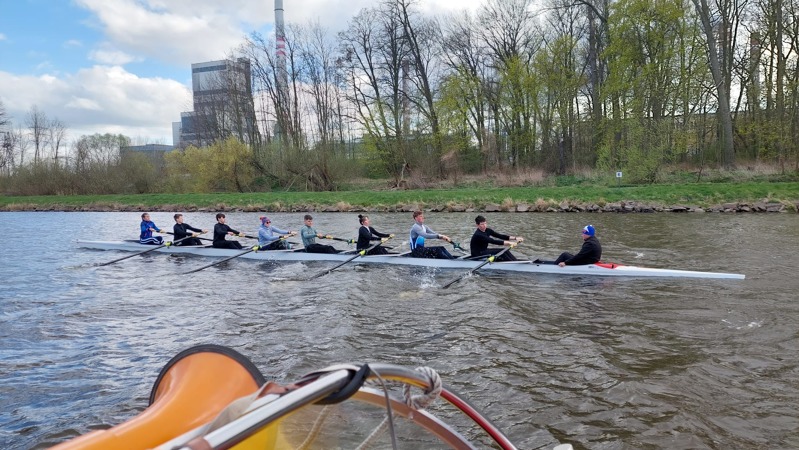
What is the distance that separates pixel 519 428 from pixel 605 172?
80.0 feet

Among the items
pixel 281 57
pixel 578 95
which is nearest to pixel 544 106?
pixel 578 95

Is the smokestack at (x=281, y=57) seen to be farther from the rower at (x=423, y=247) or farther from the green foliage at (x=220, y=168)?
the rower at (x=423, y=247)

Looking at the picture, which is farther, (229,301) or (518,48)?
(518,48)

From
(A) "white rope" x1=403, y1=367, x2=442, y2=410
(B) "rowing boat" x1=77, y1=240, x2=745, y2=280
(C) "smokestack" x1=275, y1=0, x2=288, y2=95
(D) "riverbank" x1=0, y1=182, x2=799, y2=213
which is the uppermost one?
(C) "smokestack" x1=275, y1=0, x2=288, y2=95

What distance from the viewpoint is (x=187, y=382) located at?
211cm

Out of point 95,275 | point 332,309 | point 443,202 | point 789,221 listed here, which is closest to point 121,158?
point 443,202

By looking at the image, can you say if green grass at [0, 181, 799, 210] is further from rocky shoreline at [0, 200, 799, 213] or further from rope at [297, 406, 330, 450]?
rope at [297, 406, 330, 450]

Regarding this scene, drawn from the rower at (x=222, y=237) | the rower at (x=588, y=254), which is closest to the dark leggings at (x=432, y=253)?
the rower at (x=588, y=254)

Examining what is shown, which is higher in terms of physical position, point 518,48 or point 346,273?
point 518,48

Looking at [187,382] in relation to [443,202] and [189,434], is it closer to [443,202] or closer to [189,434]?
[189,434]

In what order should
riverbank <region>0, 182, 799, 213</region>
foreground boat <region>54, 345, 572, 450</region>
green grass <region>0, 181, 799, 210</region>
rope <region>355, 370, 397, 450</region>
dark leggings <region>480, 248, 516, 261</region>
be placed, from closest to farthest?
1. foreground boat <region>54, 345, 572, 450</region>
2. rope <region>355, 370, 397, 450</region>
3. dark leggings <region>480, 248, 516, 261</region>
4. riverbank <region>0, 182, 799, 213</region>
5. green grass <region>0, 181, 799, 210</region>

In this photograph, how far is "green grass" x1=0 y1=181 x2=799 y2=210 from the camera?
20109 mm

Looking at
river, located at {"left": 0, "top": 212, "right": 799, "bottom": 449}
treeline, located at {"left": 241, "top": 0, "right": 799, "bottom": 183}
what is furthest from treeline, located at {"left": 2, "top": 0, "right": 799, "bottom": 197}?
river, located at {"left": 0, "top": 212, "right": 799, "bottom": 449}

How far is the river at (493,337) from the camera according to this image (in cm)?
488
